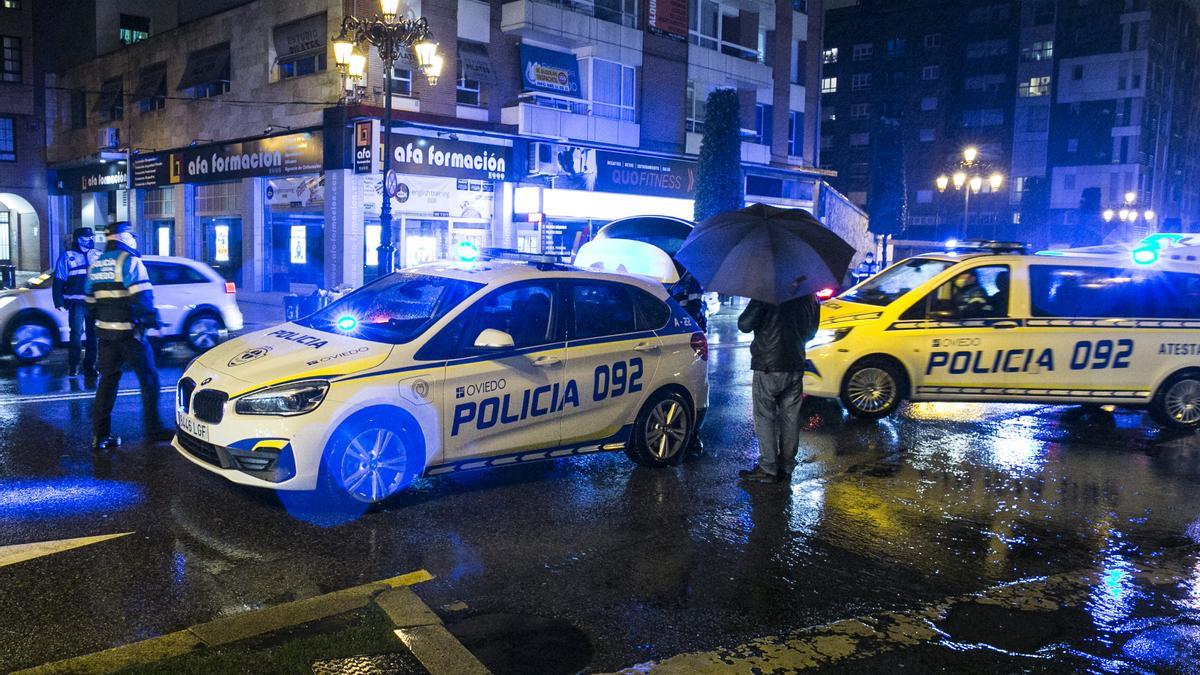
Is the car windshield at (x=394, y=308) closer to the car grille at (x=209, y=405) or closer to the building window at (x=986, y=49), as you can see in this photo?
the car grille at (x=209, y=405)

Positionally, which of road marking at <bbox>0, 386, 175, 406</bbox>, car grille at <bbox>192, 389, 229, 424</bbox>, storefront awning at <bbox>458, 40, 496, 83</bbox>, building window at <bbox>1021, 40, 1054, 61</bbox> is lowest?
road marking at <bbox>0, 386, 175, 406</bbox>

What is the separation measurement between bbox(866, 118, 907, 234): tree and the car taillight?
42.4 meters

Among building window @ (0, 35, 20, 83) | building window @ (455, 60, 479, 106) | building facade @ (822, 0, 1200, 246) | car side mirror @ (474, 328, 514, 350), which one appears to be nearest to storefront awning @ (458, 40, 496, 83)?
building window @ (455, 60, 479, 106)

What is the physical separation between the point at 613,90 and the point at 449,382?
23.7 meters

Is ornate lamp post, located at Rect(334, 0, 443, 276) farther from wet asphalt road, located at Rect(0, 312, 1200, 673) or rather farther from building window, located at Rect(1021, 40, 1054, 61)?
Answer: building window, located at Rect(1021, 40, 1054, 61)

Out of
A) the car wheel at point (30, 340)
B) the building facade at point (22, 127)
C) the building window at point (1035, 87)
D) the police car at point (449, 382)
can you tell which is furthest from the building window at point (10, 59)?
the building window at point (1035, 87)

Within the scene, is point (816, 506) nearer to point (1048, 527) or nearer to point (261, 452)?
point (1048, 527)

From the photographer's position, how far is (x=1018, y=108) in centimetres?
6925

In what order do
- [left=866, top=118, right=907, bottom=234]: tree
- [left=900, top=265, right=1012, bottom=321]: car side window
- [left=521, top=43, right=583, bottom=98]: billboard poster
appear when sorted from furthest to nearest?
[left=866, top=118, right=907, bottom=234]: tree, [left=521, top=43, right=583, bottom=98]: billboard poster, [left=900, top=265, right=1012, bottom=321]: car side window

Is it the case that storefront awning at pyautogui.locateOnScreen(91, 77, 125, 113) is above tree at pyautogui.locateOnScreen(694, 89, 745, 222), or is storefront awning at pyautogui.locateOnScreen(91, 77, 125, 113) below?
above

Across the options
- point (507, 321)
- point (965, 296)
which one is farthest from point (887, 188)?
point (507, 321)

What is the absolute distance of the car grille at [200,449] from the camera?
600 cm

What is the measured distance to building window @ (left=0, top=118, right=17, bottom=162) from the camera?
37.8 meters

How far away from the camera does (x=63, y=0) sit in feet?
121
